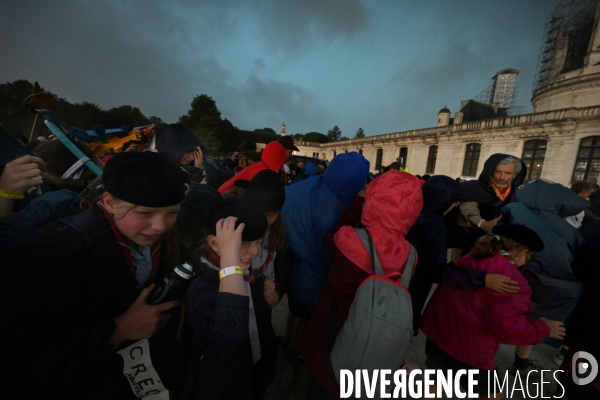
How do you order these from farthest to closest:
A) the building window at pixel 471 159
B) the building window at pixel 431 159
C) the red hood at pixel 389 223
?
the building window at pixel 431 159
the building window at pixel 471 159
the red hood at pixel 389 223

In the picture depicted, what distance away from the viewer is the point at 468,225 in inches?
106

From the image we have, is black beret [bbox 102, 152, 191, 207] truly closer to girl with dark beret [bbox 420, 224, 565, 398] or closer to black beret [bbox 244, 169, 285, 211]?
black beret [bbox 244, 169, 285, 211]

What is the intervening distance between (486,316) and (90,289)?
2.53 metres

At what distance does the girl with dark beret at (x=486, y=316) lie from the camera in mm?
1725

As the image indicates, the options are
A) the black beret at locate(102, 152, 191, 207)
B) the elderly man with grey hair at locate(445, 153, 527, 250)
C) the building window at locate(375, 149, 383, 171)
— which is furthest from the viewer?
the building window at locate(375, 149, 383, 171)

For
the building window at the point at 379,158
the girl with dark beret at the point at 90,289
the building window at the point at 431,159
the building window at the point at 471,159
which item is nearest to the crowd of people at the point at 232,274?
the girl with dark beret at the point at 90,289

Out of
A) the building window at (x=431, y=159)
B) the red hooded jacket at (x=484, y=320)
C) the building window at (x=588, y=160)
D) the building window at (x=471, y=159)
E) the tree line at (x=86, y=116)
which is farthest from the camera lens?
the building window at (x=431, y=159)

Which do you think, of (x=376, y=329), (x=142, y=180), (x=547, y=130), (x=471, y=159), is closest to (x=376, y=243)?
(x=376, y=329)

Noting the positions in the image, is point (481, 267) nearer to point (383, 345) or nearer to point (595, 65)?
point (383, 345)

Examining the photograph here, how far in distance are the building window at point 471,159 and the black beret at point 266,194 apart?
984 inches

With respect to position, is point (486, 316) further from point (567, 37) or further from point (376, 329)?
point (567, 37)

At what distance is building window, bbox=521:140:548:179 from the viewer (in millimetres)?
16859

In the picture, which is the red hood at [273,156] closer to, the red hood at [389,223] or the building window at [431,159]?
the red hood at [389,223]

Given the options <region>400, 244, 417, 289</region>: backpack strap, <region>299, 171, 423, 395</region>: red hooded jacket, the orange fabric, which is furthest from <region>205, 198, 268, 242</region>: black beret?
the orange fabric
